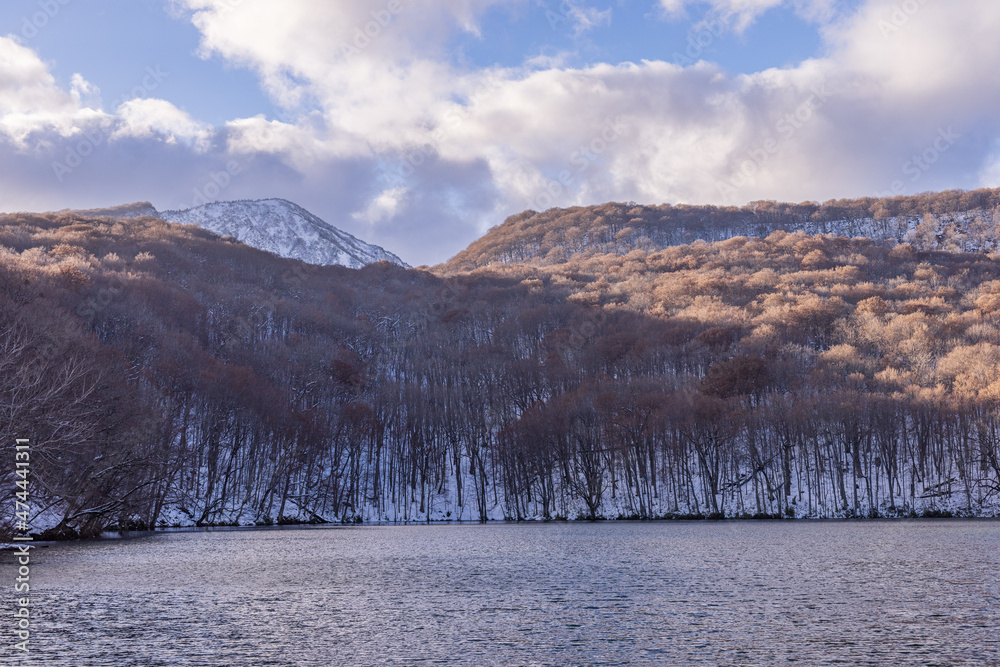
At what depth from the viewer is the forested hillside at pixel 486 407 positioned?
61531mm

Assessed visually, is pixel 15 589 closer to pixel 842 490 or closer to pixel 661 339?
pixel 842 490

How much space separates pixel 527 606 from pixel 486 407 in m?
85.4

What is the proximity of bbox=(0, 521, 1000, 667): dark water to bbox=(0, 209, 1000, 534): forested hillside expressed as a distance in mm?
18185

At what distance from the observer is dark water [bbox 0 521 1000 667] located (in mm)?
15141

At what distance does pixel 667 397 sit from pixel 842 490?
72.0 feet

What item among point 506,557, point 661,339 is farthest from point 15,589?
point 661,339

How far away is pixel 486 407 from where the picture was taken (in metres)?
107

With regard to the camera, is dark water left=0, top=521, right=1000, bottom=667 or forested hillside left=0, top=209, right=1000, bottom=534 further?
forested hillside left=0, top=209, right=1000, bottom=534

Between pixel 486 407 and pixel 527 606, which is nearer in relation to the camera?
pixel 527 606

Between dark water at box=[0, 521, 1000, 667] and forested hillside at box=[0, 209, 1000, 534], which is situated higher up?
forested hillside at box=[0, 209, 1000, 534]

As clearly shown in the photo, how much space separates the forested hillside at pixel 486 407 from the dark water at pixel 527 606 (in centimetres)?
1819

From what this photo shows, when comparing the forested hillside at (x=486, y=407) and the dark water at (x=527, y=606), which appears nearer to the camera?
the dark water at (x=527, y=606)

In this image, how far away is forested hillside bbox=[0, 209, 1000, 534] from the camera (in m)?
61.5

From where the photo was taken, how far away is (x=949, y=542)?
4016 cm
